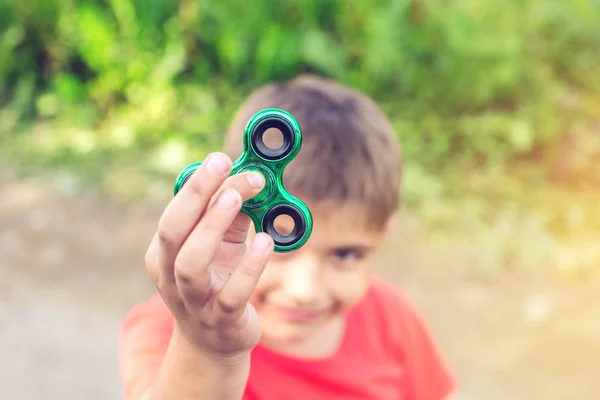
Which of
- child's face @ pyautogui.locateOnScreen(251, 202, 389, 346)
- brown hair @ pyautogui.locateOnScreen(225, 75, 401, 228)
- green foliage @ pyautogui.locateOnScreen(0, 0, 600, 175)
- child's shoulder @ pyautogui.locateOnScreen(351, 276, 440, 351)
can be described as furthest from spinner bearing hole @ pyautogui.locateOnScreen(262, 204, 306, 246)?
green foliage @ pyautogui.locateOnScreen(0, 0, 600, 175)

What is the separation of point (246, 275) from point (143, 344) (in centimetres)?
53

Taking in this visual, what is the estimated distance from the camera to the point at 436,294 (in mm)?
2818

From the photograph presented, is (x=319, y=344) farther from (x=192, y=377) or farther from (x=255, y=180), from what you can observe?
(x=255, y=180)

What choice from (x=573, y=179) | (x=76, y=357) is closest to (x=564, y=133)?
(x=573, y=179)

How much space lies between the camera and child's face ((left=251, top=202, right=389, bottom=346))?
1.13 metres

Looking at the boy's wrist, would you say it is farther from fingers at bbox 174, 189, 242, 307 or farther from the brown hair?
the brown hair

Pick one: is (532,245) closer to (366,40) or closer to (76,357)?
(366,40)

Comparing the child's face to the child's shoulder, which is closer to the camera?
the child's face

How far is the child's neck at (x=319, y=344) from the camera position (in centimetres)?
130

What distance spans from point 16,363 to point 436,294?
1.64 m

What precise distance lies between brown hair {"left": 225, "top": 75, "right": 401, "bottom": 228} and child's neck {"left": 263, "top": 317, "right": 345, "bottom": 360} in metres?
0.27

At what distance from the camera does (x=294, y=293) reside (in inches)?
44.1

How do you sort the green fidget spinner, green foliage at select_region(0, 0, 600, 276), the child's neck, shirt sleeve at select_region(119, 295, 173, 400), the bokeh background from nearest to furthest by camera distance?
the green fidget spinner < shirt sleeve at select_region(119, 295, 173, 400) < the child's neck < the bokeh background < green foliage at select_region(0, 0, 600, 276)

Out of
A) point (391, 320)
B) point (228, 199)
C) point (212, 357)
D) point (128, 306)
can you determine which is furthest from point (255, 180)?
point (128, 306)
